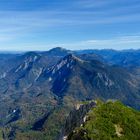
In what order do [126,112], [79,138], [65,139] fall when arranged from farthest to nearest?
[126,112] < [65,139] < [79,138]

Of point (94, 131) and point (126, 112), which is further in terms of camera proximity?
point (126, 112)

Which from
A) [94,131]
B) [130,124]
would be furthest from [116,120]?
[94,131]

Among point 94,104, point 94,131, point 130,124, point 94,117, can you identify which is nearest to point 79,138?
point 94,131

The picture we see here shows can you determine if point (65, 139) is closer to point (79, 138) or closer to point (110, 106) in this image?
point (79, 138)

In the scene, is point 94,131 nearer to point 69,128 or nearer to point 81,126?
point 81,126

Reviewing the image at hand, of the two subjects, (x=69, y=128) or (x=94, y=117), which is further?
(x=69, y=128)

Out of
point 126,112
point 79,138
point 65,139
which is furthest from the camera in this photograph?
point 126,112
